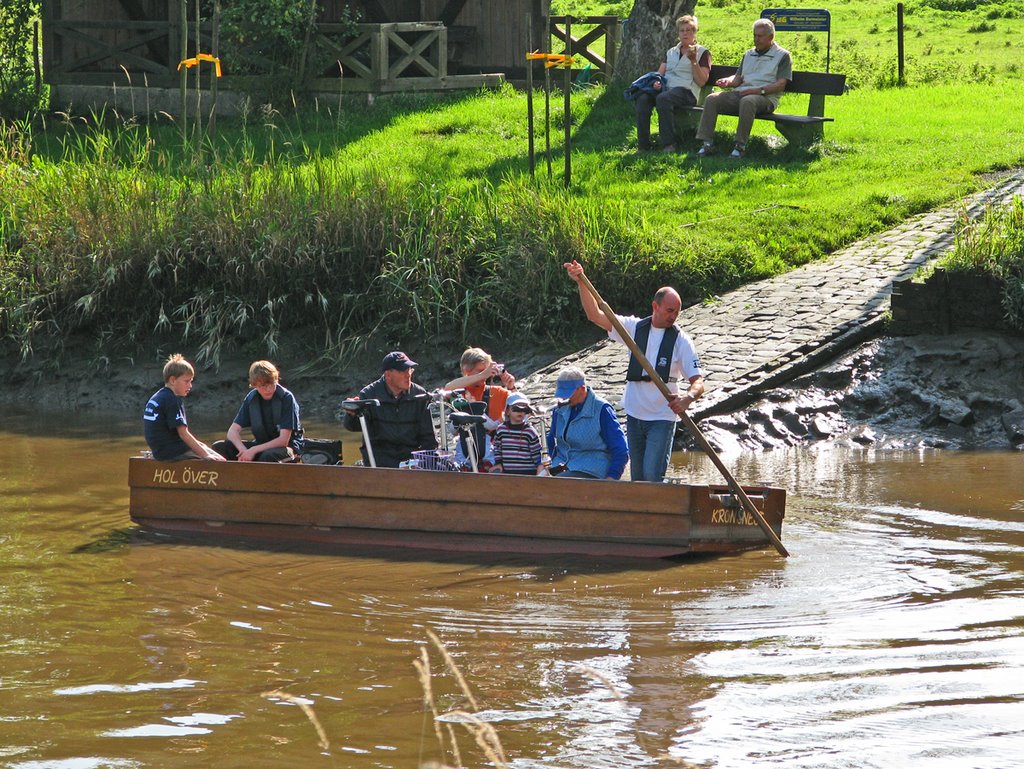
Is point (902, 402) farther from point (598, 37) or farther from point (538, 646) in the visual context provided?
point (598, 37)

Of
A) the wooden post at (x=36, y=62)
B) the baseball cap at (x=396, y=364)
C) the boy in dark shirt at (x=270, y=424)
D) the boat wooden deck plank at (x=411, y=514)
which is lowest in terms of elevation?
the boat wooden deck plank at (x=411, y=514)

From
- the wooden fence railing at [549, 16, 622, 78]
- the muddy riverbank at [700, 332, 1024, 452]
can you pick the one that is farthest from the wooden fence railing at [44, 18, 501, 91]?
the muddy riverbank at [700, 332, 1024, 452]

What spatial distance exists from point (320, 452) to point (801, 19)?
12439 mm

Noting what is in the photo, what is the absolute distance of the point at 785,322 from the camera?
1453cm

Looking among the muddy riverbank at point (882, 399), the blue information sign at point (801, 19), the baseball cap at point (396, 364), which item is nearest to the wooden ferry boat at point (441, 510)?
the baseball cap at point (396, 364)

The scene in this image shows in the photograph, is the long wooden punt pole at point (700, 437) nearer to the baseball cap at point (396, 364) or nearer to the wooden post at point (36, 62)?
the baseball cap at point (396, 364)

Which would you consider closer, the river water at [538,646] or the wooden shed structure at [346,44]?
the river water at [538,646]

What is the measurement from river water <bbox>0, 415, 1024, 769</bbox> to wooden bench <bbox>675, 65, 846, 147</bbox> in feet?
25.4

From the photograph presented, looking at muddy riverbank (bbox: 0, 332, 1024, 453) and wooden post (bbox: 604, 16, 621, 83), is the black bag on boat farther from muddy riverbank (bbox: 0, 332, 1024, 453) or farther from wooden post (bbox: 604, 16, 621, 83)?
wooden post (bbox: 604, 16, 621, 83)

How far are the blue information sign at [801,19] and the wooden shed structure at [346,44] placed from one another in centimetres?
340

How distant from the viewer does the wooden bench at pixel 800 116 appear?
18.0 metres

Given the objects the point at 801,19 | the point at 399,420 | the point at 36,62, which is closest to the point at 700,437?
the point at 399,420

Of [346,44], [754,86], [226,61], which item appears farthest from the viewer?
[346,44]

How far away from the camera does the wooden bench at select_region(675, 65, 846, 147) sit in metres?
18.0
